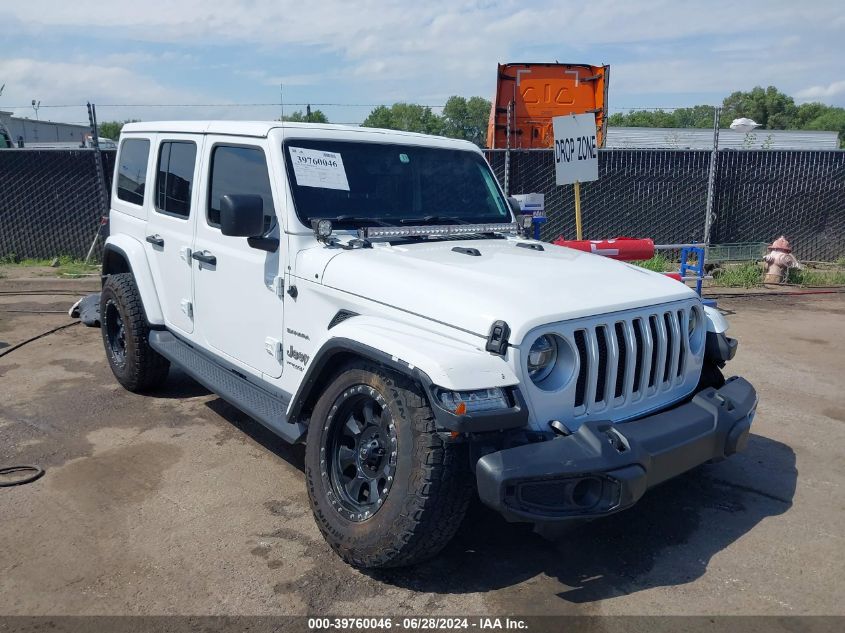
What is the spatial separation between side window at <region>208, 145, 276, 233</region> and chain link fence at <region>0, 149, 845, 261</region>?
7.12 metres

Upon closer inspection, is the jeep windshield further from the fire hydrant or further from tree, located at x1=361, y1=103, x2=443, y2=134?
tree, located at x1=361, y1=103, x2=443, y2=134

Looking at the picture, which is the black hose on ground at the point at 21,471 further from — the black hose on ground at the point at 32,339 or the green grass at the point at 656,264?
the green grass at the point at 656,264

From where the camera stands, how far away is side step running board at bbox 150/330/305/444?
3700mm

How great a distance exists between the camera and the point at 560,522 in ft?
9.25

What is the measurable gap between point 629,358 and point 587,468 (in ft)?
2.27

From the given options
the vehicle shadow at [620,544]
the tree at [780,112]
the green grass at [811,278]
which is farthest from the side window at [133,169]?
the tree at [780,112]

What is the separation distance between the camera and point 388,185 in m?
4.19

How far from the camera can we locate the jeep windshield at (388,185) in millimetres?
3896

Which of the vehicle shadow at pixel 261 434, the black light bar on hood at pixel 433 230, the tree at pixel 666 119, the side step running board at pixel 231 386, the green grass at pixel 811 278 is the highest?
the tree at pixel 666 119

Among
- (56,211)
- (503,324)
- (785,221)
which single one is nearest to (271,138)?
(503,324)

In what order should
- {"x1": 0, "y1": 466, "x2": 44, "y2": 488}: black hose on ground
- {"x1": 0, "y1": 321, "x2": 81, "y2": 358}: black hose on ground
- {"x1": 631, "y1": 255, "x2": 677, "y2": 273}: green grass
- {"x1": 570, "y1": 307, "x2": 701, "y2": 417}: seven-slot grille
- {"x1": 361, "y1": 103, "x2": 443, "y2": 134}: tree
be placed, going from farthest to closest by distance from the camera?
{"x1": 361, "y1": 103, "x2": 443, "y2": 134}: tree, {"x1": 631, "y1": 255, "x2": 677, "y2": 273}: green grass, {"x1": 0, "y1": 321, "x2": 81, "y2": 358}: black hose on ground, {"x1": 0, "y1": 466, "x2": 44, "y2": 488}: black hose on ground, {"x1": 570, "y1": 307, "x2": 701, "y2": 417}: seven-slot grille

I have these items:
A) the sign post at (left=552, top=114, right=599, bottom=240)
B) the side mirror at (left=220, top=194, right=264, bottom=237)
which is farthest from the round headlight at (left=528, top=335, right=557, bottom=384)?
the sign post at (left=552, top=114, right=599, bottom=240)

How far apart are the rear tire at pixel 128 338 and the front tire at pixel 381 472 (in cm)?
246

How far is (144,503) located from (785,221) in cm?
1098
